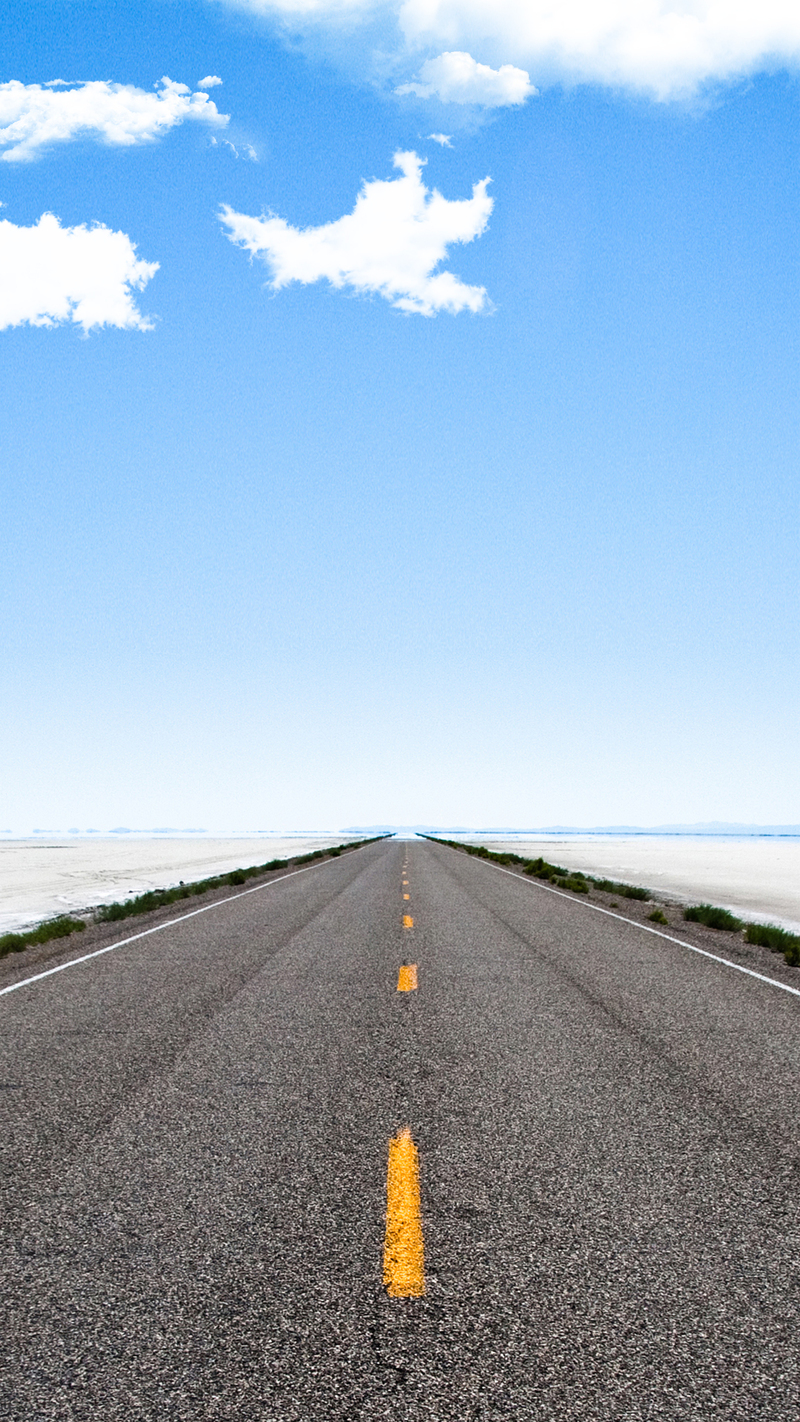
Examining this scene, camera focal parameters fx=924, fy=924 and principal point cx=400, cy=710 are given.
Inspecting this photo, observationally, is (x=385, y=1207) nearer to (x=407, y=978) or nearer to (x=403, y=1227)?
(x=403, y=1227)

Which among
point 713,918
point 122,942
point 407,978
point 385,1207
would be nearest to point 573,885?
point 713,918

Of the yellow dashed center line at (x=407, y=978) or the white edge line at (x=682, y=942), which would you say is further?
the white edge line at (x=682, y=942)

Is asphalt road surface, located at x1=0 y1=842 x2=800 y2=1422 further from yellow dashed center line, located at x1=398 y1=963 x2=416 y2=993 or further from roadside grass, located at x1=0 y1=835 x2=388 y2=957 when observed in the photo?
roadside grass, located at x1=0 y1=835 x2=388 y2=957

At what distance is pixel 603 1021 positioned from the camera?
8.09m

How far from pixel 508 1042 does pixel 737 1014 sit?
272cm

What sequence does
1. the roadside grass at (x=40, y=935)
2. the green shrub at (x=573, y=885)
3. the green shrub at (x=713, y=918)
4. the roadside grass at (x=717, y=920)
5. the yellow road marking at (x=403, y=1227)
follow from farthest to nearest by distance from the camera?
the green shrub at (x=573, y=885), the green shrub at (x=713, y=918), the roadside grass at (x=717, y=920), the roadside grass at (x=40, y=935), the yellow road marking at (x=403, y=1227)

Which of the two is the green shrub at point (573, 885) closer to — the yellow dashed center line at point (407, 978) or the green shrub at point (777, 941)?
the green shrub at point (777, 941)

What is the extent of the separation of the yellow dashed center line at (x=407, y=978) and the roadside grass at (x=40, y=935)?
575 cm

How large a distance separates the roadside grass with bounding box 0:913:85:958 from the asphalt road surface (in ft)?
15.2

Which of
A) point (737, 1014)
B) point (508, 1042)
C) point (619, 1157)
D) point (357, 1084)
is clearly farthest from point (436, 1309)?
point (737, 1014)

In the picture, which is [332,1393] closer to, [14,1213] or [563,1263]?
[563,1263]

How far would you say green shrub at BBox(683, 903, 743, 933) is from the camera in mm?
17406

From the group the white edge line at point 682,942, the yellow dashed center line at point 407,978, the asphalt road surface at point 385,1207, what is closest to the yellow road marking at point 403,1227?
the asphalt road surface at point 385,1207

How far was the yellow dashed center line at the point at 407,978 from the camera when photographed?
9.55 m
